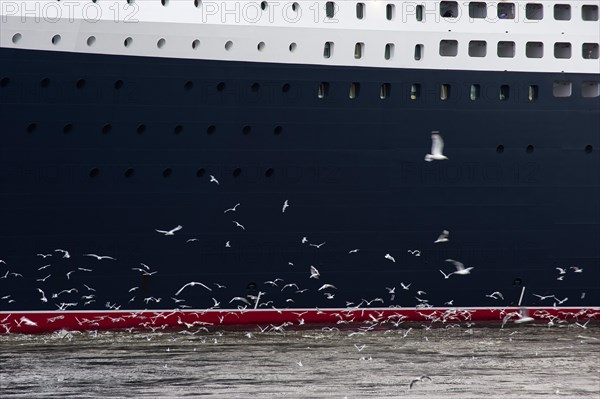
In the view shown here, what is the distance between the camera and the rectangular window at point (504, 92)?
28328 millimetres

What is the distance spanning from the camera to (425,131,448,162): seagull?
27656mm

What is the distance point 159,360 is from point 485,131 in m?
7.52

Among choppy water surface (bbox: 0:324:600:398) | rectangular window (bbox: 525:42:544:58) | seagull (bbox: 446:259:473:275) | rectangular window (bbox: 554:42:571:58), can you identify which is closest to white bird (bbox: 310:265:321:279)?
choppy water surface (bbox: 0:324:600:398)

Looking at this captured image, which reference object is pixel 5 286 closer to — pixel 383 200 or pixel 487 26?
pixel 383 200

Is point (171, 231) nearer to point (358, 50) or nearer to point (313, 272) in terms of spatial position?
point (313, 272)

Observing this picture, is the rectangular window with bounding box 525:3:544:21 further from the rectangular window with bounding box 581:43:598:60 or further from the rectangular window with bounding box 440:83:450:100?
the rectangular window with bounding box 440:83:450:100

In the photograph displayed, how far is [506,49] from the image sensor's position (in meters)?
28.6

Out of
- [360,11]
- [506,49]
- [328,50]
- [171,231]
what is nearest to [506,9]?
[506,49]

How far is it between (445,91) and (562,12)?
280 cm

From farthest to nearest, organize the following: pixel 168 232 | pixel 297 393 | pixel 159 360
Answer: pixel 168 232 → pixel 159 360 → pixel 297 393

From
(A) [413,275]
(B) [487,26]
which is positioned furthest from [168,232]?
(B) [487,26]

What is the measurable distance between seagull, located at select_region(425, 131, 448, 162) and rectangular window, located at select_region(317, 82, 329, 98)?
2.07 m

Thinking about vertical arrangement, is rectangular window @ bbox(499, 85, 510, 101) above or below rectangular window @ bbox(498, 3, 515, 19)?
below

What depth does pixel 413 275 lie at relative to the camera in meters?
28.0
